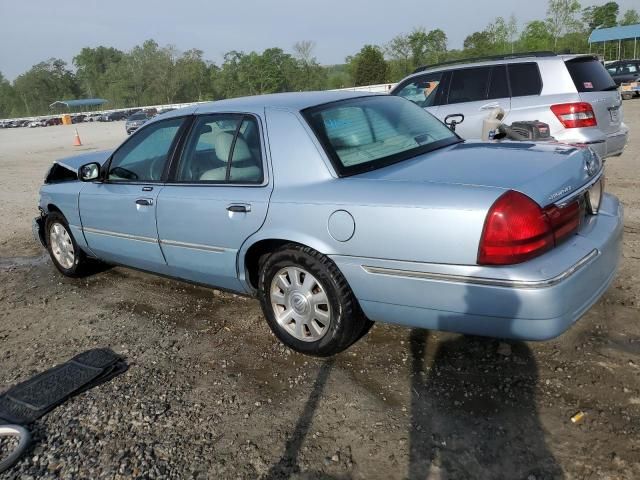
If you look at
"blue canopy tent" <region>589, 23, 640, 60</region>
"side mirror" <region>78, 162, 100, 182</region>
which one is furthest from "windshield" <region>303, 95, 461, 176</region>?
"blue canopy tent" <region>589, 23, 640, 60</region>

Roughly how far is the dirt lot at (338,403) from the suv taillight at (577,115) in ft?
8.46

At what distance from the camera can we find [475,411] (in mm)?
2754

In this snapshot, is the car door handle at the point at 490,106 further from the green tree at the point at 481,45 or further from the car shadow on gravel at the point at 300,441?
the green tree at the point at 481,45

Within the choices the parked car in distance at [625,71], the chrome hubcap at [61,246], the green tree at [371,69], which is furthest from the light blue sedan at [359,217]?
the green tree at [371,69]

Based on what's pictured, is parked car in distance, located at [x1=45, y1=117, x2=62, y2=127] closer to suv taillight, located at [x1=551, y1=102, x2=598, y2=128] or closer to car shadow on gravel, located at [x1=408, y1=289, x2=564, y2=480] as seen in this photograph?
suv taillight, located at [x1=551, y1=102, x2=598, y2=128]

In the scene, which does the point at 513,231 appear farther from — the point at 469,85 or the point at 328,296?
the point at 469,85

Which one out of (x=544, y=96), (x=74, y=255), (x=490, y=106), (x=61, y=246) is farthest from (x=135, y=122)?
(x=544, y=96)

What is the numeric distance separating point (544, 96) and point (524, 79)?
15.5 inches

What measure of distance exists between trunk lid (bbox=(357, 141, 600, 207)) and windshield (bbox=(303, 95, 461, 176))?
0.44 ft

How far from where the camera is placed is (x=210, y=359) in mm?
3574

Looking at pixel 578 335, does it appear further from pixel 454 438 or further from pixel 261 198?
pixel 261 198

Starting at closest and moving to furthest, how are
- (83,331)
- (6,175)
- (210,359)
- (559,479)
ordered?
(559,479) < (210,359) < (83,331) < (6,175)

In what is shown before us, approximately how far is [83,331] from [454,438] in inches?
115

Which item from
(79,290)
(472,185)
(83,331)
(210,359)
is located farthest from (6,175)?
(472,185)
